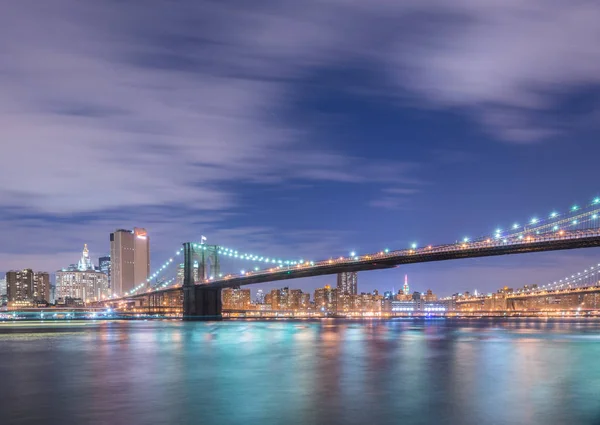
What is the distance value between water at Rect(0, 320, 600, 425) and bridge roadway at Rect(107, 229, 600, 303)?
3093 centimetres

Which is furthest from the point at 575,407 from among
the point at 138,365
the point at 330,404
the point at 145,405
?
the point at 138,365

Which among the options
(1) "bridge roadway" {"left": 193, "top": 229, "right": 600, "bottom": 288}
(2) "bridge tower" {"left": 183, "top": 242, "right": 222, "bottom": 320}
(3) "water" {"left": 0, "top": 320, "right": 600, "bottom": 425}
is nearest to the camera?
(3) "water" {"left": 0, "top": 320, "right": 600, "bottom": 425}

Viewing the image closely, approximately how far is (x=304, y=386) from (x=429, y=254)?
56.5 m

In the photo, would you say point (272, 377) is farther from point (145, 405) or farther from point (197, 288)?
point (197, 288)

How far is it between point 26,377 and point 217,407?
36.3 feet

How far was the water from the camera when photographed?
661 inches

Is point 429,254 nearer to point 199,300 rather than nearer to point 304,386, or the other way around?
point 199,300

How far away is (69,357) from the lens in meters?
34.0

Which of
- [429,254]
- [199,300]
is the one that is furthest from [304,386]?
[199,300]

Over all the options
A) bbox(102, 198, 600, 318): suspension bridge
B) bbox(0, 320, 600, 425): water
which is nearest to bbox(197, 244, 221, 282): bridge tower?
bbox(102, 198, 600, 318): suspension bridge

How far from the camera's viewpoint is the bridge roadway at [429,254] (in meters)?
66.0

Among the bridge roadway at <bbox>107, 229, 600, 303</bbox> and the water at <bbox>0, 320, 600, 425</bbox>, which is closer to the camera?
the water at <bbox>0, 320, 600, 425</bbox>

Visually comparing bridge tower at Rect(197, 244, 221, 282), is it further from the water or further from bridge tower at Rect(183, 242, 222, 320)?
the water

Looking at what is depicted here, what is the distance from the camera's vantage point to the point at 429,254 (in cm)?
7656
